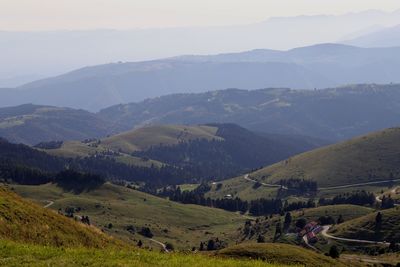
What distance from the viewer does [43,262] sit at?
1243 inches

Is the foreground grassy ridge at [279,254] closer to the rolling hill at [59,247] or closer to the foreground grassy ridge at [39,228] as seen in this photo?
the rolling hill at [59,247]

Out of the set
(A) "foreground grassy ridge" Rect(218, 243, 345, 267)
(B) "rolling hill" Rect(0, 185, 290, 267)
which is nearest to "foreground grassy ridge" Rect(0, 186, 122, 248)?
(B) "rolling hill" Rect(0, 185, 290, 267)

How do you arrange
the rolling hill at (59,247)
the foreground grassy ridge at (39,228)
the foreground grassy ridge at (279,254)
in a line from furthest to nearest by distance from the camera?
the foreground grassy ridge at (279,254)
the foreground grassy ridge at (39,228)
the rolling hill at (59,247)

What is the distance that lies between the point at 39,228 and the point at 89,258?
20.8 meters

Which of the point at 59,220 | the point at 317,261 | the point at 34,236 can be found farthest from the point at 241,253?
the point at 34,236

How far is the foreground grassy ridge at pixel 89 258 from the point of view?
31.8 meters

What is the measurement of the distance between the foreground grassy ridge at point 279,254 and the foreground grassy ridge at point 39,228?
1842 centimetres

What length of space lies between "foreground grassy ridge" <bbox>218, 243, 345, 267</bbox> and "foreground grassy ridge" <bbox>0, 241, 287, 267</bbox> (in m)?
32.8

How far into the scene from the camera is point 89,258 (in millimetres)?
33156

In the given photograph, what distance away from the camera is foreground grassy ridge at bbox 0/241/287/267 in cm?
3180

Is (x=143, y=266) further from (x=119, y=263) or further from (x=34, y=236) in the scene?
(x=34, y=236)

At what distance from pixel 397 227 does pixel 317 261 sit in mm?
137231

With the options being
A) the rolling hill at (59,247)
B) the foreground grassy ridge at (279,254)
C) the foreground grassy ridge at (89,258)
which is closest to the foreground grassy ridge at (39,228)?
the rolling hill at (59,247)

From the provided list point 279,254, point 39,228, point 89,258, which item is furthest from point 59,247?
point 279,254
